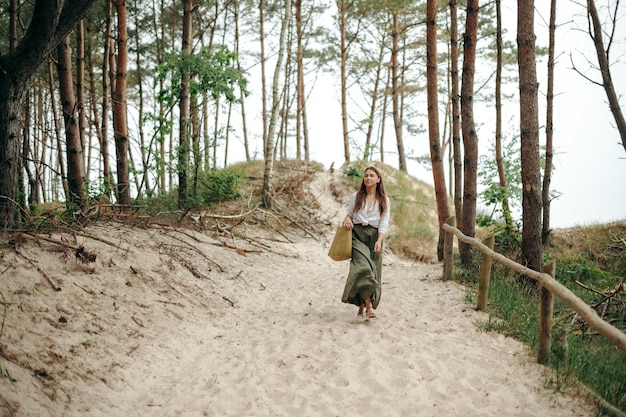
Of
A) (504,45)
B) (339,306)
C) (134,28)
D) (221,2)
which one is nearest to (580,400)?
(339,306)

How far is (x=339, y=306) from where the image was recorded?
6.42 metres

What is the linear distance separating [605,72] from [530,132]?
4.47 metres

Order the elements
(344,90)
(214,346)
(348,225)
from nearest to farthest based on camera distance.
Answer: (214,346) < (348,225) < (344,90)

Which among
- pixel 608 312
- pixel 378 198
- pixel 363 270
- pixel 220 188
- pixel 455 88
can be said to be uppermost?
pixel 455 88

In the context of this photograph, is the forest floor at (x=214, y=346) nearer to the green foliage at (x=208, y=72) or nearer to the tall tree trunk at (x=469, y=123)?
the tall tree trunk at (x=469, y=123)

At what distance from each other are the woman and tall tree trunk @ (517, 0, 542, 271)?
2817mm

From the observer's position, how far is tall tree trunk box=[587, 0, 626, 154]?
9453 millimetres

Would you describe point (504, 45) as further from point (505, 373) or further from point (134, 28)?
point (505, 373)

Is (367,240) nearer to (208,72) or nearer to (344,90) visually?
(208,72)

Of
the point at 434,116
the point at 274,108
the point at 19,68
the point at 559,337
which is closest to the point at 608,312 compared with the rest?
the point at 559,337

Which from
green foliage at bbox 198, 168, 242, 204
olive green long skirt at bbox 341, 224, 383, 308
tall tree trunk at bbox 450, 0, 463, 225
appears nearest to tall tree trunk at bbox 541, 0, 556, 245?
tall tree trunk at bbox 450, 0, 463, 225

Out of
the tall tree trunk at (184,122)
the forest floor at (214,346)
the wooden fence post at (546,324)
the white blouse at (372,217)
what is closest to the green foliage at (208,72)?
the tall tree trunk at (184,122)

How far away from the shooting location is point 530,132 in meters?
6.85

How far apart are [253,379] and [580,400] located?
2813 millimetres
